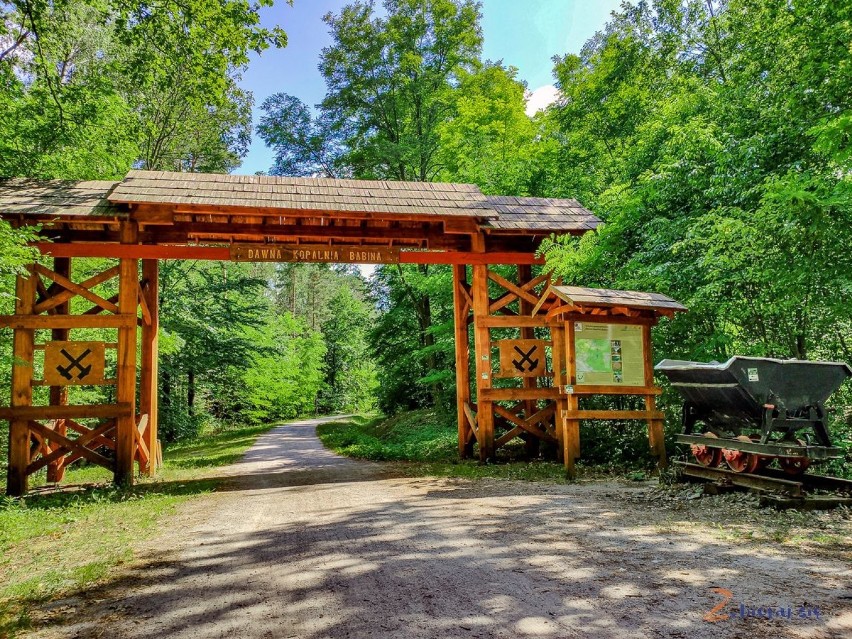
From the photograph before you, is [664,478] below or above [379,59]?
below

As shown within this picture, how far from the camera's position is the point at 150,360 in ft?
38.5

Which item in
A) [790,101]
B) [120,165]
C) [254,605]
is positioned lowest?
[254,605]

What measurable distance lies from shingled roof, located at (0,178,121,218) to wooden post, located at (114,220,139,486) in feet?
1.91

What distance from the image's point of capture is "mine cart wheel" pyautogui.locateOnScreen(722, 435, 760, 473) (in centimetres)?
671

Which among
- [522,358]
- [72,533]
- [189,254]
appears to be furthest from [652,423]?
[189,254]

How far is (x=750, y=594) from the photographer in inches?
134

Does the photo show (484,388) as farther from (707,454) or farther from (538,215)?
(707,454)

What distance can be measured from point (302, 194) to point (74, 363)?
5.29 meters

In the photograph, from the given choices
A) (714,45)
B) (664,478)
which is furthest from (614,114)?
(664,478)

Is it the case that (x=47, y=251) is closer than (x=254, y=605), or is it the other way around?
(x=254, y=605)

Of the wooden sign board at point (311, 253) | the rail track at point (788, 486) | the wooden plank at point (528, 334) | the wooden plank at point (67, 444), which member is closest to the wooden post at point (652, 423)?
the rail track at point (788, 486)

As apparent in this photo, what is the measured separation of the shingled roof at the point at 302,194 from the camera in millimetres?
9562

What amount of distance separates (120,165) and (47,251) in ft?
22.2

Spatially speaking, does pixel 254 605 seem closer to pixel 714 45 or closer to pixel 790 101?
pixel 790 101
